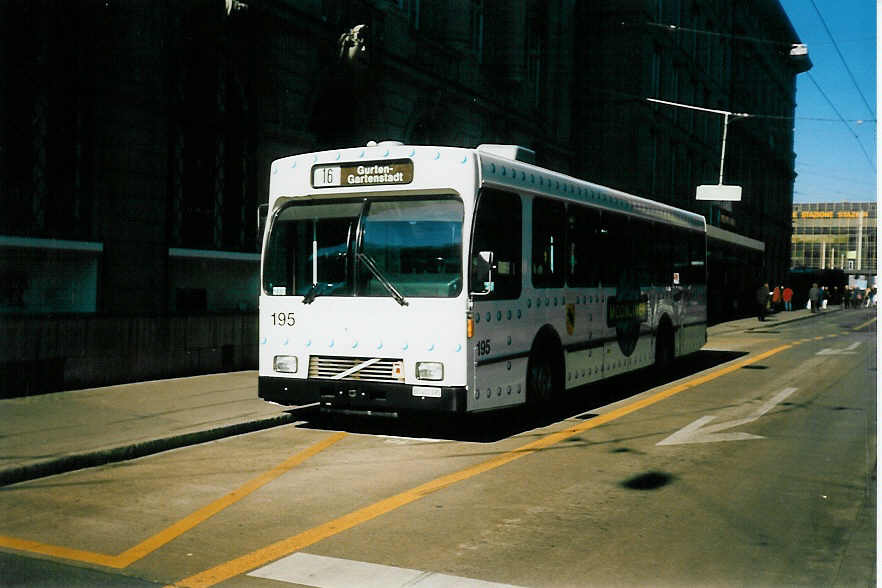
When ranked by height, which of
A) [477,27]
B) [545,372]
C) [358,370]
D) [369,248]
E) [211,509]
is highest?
[477,27]

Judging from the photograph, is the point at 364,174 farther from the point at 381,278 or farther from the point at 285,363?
the point at 285,363

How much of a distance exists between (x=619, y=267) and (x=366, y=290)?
5.31 m

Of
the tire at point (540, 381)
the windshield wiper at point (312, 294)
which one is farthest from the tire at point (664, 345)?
the windshield wiper at point (312, 294)

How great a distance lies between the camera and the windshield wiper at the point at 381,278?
9375 mm

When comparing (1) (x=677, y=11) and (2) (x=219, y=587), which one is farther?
(1) (x=677, y=11)

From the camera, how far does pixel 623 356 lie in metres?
14.0

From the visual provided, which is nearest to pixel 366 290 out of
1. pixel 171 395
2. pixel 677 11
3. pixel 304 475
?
pixel 304 475

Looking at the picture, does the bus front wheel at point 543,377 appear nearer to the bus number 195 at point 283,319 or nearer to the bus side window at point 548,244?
the bus side window at point 548,244

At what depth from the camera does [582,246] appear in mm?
12242

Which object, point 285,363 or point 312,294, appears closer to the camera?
point 312,294

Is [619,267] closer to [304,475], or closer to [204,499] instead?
[304,475]

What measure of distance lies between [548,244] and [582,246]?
50.1 inches

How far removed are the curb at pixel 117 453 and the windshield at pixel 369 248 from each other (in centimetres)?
157

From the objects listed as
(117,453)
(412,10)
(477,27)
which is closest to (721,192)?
(477,27)
